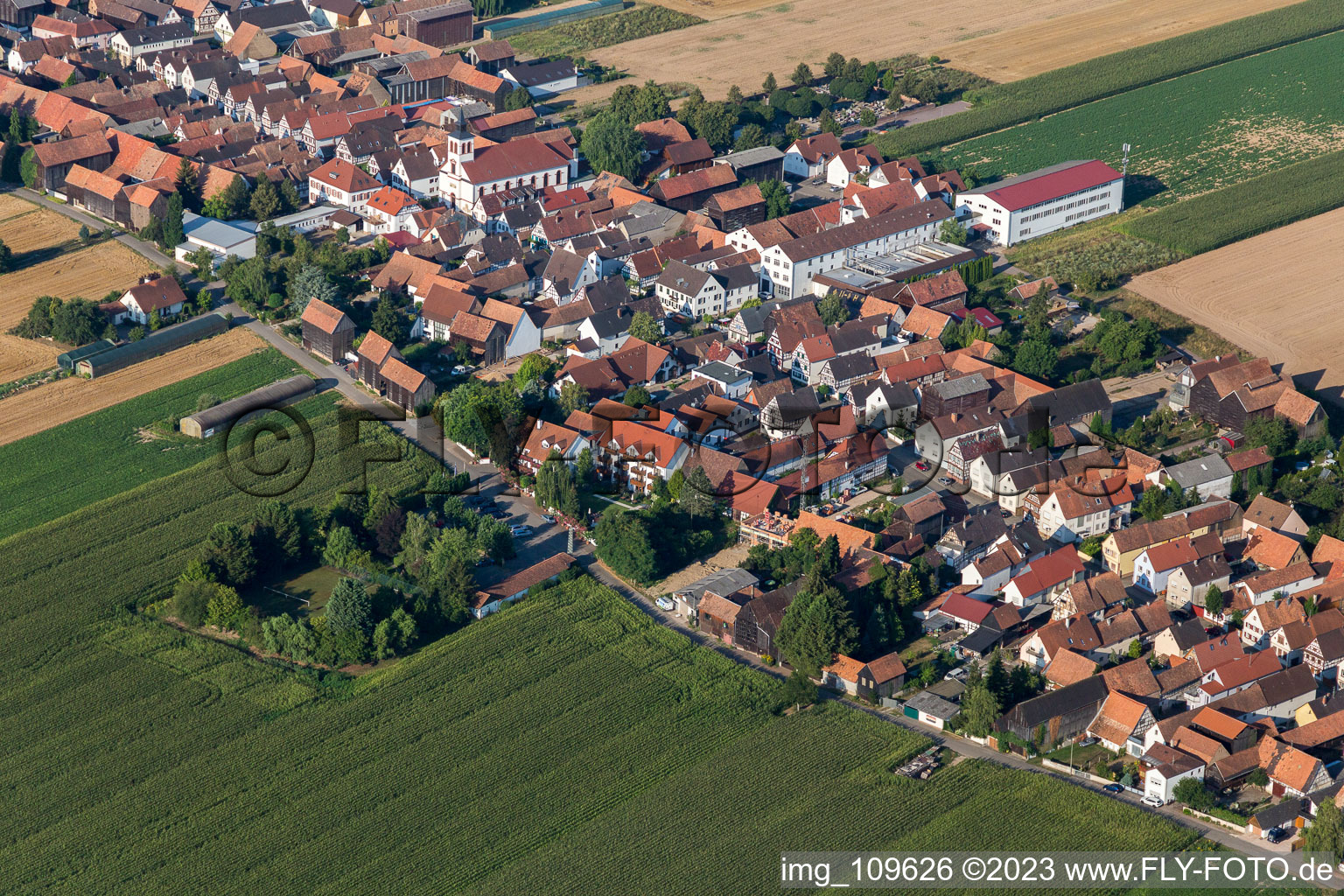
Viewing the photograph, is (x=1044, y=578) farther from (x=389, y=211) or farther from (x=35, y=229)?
(x=35, y=229)

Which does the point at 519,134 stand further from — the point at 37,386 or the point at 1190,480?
the point at 1190,480

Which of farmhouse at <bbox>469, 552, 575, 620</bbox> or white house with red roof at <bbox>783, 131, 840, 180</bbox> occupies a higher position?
white house with red roof at <bbox>783, 131, 840, 180</bbox>

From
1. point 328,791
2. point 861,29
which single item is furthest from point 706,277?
point 861,29

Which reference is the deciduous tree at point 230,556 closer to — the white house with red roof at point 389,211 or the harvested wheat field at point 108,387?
the harvested wheat field at point 108,387

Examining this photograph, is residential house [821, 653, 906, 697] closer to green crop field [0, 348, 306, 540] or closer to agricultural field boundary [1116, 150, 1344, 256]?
green crop field [0, 348, 306, 540]

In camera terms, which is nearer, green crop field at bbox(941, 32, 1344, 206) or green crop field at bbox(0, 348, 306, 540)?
green crop field at bbox(0, 348, 306, 540)

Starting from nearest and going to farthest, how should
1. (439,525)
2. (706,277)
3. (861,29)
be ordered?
(439,525), (706,277), (861,29)

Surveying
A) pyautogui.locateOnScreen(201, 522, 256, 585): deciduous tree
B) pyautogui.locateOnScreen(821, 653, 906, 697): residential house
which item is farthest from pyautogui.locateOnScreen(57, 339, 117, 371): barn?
pyautogui.locateOnScreen(821, 653, 906, 697): residential house
